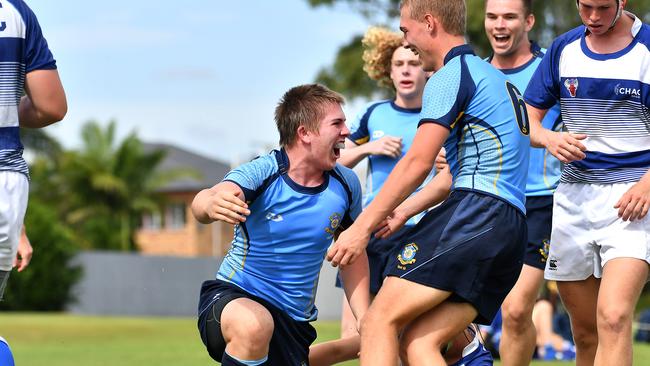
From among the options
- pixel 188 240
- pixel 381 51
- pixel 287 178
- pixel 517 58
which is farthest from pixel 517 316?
pixel 188 240

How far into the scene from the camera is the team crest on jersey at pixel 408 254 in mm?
5285

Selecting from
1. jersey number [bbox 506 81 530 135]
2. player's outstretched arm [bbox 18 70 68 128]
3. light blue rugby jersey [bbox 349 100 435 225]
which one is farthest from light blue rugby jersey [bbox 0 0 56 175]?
light blue rugby jersey [bbox 349 100 435 225]

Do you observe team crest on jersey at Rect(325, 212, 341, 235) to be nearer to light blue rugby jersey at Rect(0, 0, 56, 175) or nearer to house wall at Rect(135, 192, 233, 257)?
light blue rugby jersey at Rect(0, 0, 56, 175)

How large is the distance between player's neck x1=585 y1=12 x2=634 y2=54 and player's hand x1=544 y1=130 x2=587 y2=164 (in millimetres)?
529

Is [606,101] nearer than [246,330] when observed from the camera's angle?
No

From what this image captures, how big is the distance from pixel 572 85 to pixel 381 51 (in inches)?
77.1

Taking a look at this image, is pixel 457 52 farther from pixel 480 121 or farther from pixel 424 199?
pixel 424 199

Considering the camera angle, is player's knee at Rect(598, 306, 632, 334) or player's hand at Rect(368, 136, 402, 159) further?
player's hand at Rect(368, 136, 402, 159)

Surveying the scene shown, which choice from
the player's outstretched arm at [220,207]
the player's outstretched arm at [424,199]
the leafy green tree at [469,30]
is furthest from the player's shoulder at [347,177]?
the leafy green tree at [469,30]

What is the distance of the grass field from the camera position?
13969mm

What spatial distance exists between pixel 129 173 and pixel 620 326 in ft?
178

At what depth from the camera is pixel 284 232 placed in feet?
19.6

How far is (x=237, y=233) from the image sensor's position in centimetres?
617

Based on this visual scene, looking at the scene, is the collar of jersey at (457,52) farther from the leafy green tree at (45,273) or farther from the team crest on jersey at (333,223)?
the leafy green tree at (45,273)
